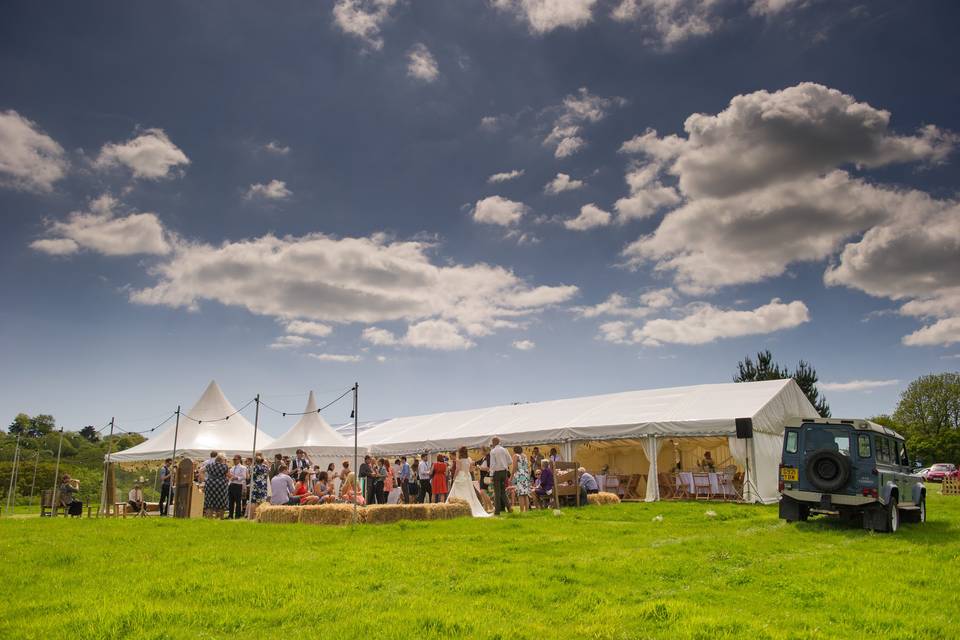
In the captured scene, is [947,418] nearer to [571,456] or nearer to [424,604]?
[571,456]

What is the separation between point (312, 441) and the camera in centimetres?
2769

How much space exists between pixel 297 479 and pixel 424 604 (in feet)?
49.9

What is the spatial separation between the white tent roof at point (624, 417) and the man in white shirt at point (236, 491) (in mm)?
9784

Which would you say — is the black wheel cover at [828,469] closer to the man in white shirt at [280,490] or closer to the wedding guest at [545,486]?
the wedding guest at [545,486]

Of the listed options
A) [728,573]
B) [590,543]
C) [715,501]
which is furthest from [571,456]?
[728,573]

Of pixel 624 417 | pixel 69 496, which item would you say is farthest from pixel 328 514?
pixel 624 417

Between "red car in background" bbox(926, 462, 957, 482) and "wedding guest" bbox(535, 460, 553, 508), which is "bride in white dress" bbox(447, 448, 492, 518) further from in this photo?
"red car in background" bbox(926, 462, 957, 482)

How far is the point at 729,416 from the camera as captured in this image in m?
20.2

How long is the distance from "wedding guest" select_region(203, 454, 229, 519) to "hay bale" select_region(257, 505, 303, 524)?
90.1 inches

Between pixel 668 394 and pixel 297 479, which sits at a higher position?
pixel 668 394

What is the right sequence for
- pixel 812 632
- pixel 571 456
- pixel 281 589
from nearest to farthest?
pixel 812 632 → pixel 281 589 → pixel 571 456

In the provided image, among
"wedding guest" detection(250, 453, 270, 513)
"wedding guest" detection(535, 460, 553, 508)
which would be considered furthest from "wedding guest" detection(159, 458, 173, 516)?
"wedding guest" detection(535, 460, 553, 508)

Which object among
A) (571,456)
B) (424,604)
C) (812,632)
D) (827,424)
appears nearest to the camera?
(812,632)

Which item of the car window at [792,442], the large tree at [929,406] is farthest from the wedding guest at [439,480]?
the large tree at [929,406]
